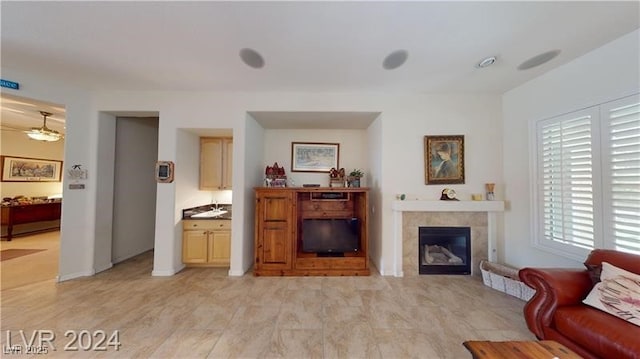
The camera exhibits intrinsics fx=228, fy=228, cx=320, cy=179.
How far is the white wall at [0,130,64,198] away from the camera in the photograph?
547 centimetres

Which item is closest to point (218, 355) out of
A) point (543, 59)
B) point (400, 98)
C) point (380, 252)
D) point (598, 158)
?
point (380, 252)

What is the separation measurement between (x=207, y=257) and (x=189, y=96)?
2.53 meters

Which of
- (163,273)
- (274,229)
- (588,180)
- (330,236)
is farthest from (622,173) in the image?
(163,273)

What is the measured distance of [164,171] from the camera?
343cm

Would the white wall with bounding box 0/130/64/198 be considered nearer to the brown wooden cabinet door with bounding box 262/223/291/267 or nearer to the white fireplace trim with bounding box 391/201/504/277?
the brown wooden cabinet door with bounding box 262/223/291/267

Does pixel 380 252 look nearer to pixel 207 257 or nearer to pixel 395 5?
pixel 207 257

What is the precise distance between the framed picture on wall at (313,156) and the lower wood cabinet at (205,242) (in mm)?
1626

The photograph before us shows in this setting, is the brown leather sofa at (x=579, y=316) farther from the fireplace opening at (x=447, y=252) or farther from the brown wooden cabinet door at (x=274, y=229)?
the brown wooden cabinet door at (x=274, y=229)

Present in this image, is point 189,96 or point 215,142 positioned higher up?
point 189,96

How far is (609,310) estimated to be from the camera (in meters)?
1.61

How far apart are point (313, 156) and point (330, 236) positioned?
160cm

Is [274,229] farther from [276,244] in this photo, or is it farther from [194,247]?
[194,247]

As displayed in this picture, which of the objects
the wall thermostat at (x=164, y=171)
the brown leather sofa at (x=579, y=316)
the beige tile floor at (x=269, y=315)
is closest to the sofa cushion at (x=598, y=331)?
the brown leather sofa at (x=579, y=316)

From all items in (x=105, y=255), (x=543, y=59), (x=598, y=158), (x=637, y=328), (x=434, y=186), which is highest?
(x=543, y=59)
